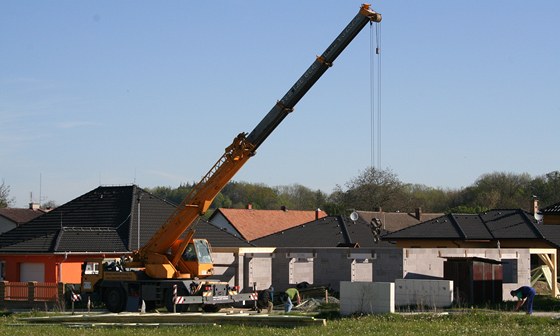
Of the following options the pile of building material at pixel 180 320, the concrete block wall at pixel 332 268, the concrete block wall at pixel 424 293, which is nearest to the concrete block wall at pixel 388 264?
the concrete block wall at pixel 332 268

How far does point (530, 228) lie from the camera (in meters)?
56.1

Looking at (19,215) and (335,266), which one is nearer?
(335,266)

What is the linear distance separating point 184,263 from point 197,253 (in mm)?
604

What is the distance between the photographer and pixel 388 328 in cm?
2570

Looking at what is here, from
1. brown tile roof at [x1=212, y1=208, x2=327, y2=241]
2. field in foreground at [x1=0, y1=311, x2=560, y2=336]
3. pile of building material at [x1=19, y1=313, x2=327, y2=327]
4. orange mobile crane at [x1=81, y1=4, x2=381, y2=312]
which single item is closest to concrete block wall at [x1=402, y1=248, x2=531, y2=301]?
orange mobile crane at [x1=81, y1=4, x2=381, y2=312]

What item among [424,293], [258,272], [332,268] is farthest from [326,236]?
[424,293]

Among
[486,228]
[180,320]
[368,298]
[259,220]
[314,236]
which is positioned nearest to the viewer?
A: [180,320]

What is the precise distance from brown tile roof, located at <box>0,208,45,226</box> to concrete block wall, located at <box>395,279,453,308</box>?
45687 millimetres

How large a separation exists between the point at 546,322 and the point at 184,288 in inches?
506

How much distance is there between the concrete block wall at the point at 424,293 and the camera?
3406 cm

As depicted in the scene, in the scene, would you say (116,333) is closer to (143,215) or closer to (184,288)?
(184,288)

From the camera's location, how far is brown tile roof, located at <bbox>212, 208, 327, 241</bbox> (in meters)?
78.9

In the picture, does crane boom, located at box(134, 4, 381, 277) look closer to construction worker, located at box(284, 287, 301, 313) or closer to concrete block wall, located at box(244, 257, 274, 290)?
construction worker, located at box(284, 287, 301, 313)

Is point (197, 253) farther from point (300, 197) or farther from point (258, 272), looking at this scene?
point (300, 197)
